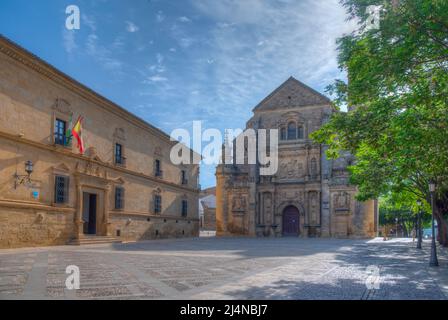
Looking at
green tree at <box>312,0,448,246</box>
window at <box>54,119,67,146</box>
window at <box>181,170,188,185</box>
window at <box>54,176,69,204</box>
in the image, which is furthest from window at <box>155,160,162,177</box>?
green tree at <box>312,0,448,246</box>

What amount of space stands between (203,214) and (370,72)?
62704 millimetres

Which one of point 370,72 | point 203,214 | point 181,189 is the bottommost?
point 203,214

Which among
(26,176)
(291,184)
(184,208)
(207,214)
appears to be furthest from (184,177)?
(207,214)

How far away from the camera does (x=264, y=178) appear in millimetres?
44812

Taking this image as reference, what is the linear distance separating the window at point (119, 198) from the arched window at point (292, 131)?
22.3m

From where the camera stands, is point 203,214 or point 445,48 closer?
A: point 445,48

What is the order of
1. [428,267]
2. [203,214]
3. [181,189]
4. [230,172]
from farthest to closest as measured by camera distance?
[203,214], [230,172], [181,189], [428,267]

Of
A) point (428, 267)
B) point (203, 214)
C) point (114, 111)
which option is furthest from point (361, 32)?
point (203, 214)

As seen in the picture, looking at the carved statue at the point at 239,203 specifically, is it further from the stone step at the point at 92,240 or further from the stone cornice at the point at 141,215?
the stone step at the point at 92,240

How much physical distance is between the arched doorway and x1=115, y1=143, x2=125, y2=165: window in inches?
836

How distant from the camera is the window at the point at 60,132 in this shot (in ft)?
72.0

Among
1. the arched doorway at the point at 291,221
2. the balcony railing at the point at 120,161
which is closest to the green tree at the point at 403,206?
the arched doorway at the point at 291,221

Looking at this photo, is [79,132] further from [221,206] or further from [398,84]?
[221,206]
